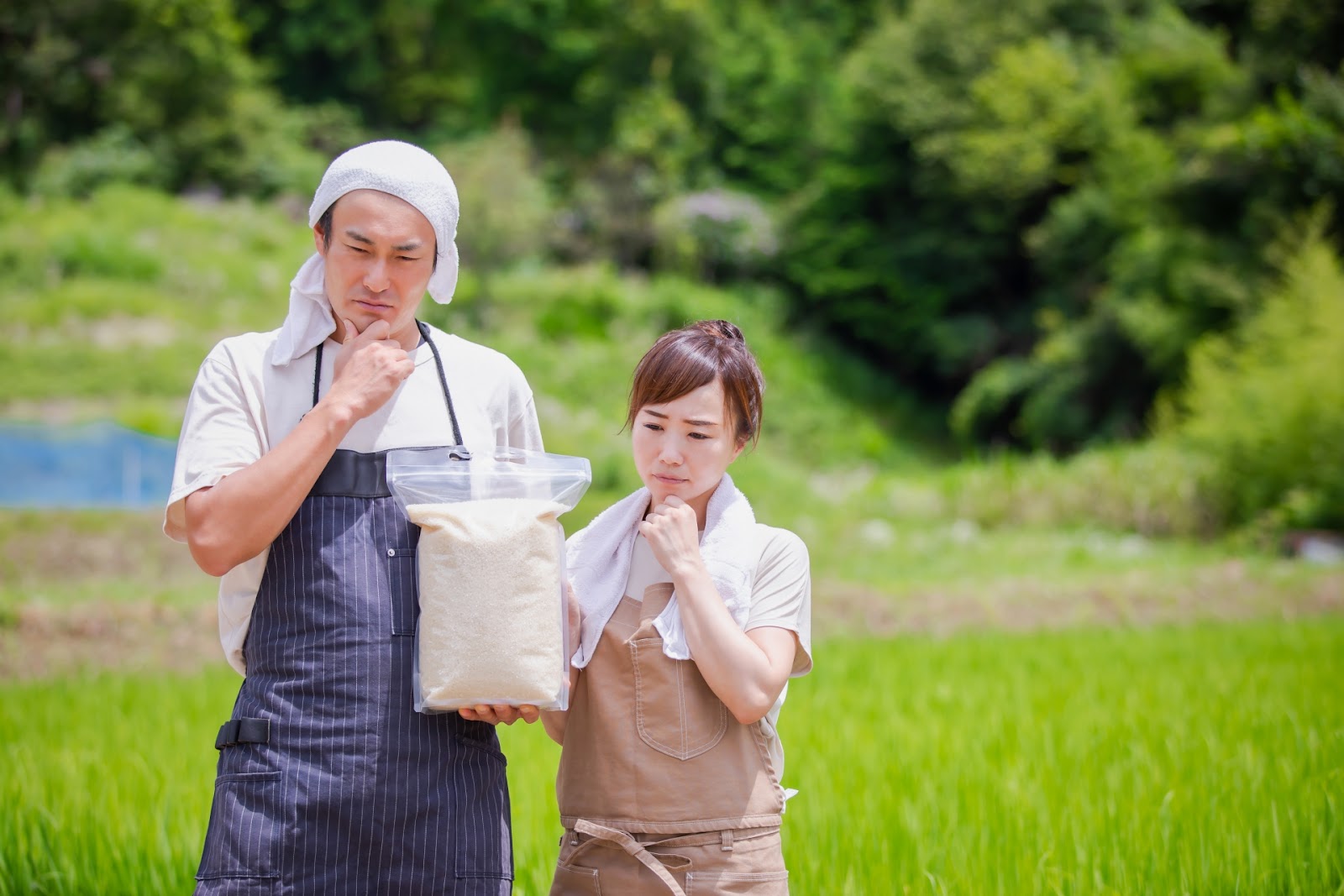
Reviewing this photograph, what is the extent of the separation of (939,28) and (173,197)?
1551cm

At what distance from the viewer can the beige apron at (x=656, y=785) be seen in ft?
6.01

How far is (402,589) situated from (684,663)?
460 mm

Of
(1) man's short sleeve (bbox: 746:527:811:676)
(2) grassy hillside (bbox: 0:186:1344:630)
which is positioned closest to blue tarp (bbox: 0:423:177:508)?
(2) grassy hillside (bbox: 0:186:1344:630)

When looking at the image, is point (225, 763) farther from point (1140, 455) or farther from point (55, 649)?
point (1140, 455)

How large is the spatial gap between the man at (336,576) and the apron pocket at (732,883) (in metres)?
0.29

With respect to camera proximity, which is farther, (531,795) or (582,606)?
(531,795)

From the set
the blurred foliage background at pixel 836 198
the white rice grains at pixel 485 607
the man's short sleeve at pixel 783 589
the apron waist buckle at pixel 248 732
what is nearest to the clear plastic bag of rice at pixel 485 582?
the white rice grains at pixel 485 607

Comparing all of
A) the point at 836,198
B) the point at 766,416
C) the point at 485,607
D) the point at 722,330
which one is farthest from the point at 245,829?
the point at 836,198

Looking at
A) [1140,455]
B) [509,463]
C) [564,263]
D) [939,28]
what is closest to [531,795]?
[509,463]

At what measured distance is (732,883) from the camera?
1.83 metres

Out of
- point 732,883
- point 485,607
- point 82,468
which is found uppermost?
point 82,468

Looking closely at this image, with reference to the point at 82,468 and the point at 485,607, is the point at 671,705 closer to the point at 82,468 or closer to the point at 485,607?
the point at 485,607

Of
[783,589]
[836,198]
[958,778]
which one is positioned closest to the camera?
[783,589]

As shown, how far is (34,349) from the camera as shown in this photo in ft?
48.0
